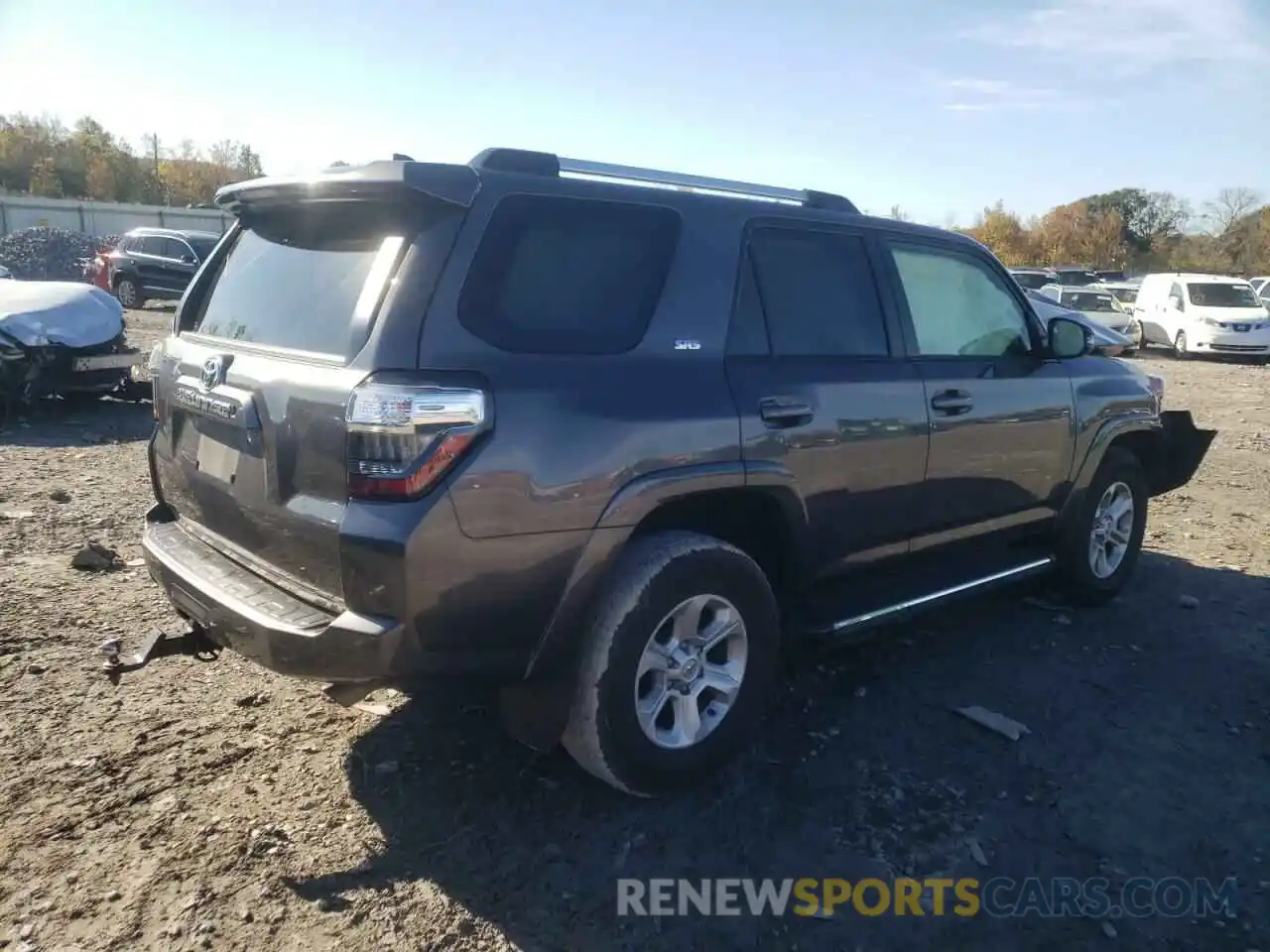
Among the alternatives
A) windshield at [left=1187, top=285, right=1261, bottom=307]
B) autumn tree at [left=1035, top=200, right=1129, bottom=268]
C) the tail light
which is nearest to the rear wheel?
windshield at [left=1187, top=285, right=1261, bottom=307]

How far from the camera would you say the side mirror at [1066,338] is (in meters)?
4.53

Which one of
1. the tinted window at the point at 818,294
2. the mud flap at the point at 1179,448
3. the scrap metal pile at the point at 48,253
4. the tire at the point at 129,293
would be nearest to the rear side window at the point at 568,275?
the tinted window at the point at 818,294

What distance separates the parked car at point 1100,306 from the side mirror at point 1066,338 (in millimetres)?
18498

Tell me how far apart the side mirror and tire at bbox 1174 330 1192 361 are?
19573 mm

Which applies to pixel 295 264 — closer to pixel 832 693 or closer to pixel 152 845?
pixel 152 845

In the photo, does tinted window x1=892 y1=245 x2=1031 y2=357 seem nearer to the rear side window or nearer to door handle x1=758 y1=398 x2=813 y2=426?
door handle x1=758 y1=398 x2=813 y2=426

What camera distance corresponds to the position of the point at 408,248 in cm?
266

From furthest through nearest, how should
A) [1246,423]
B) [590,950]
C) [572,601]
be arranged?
[1246,423] → [572,601] → [590,950]

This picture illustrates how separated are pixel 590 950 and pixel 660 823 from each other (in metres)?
0.60

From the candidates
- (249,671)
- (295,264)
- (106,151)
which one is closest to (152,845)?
(249,671)

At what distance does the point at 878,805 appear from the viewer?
3.18m

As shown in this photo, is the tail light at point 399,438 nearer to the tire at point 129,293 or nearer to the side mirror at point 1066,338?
the side mirror at point 1066,338

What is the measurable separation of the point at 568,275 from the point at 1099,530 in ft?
11.7

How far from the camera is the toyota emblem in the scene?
118 inches
